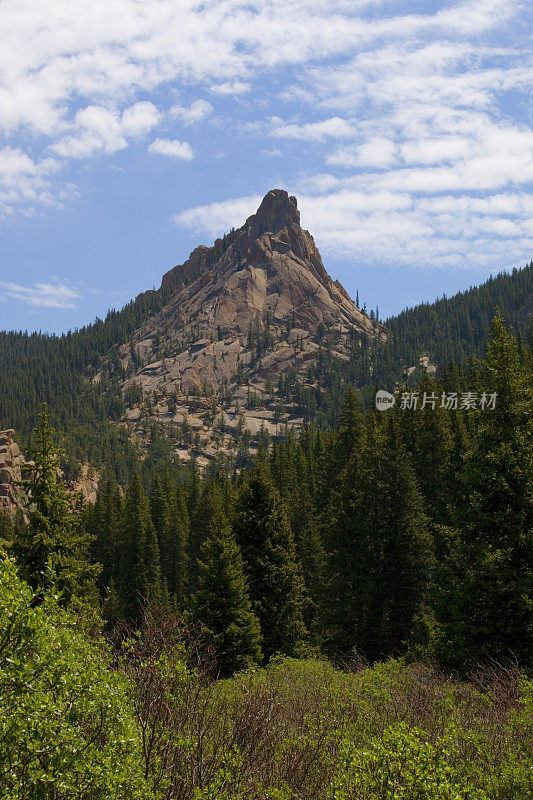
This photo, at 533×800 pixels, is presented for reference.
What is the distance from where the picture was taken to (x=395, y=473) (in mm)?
26562

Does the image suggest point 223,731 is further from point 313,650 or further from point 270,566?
point 313,650

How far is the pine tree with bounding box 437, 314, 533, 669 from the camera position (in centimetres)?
1614

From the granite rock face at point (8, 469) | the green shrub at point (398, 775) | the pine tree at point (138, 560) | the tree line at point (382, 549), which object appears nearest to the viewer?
the green shrub at point (398, 775)

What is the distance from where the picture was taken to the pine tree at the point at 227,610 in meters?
22.5

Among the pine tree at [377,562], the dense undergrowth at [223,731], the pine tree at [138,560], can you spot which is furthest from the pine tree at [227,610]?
the pine tree at [138,560]

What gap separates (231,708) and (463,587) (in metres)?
7.93

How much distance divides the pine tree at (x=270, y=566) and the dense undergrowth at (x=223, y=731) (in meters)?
12.1

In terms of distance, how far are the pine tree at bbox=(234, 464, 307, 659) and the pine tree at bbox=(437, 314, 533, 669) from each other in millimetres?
9764

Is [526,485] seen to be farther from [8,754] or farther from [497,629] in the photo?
[8,754]

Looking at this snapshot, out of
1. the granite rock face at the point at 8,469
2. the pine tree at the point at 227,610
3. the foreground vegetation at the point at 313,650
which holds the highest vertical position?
the foreground vegetation at the point at 313,650

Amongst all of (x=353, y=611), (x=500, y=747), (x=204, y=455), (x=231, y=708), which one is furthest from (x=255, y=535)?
(x=204, y=455)

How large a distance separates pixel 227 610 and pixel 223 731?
42.8ft

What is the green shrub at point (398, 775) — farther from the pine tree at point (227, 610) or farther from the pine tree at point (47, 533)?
the pine tree at point (227, 610)

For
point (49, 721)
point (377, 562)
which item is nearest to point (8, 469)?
point (377, 562)
